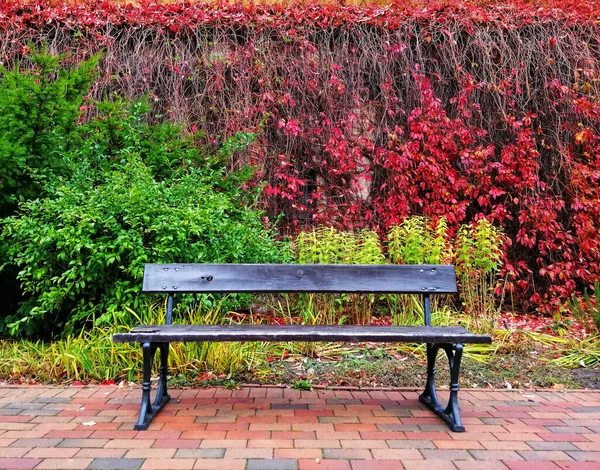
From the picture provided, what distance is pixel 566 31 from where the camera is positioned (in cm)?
650

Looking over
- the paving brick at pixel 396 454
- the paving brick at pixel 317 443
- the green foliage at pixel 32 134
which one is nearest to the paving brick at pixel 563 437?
the paving brick at pixel 396 454

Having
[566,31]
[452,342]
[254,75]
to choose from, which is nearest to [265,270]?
[452,342]

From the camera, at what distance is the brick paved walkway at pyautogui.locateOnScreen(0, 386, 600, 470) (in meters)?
2.46

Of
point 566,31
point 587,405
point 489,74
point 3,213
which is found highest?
point 566,31

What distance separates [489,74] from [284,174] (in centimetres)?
294

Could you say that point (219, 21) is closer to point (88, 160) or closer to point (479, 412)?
point (88, 160)

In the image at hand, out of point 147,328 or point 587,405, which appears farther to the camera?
point 587,405

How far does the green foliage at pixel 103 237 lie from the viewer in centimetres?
397

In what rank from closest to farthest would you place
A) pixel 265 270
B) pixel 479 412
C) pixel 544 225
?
1. pixel 479 412
2. pixel 265 270
3. pixel 544 225

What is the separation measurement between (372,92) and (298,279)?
388 cm

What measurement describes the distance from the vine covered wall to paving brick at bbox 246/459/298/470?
401cm

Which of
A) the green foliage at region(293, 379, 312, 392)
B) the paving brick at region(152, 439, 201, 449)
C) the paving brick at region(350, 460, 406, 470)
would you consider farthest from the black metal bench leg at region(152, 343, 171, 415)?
the paving brick at region(350, 460, 406, 470)

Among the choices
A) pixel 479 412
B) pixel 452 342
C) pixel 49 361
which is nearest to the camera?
pixel 452 342

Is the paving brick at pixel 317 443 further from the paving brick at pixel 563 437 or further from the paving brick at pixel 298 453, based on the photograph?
the paving brick at pixel 563 437
